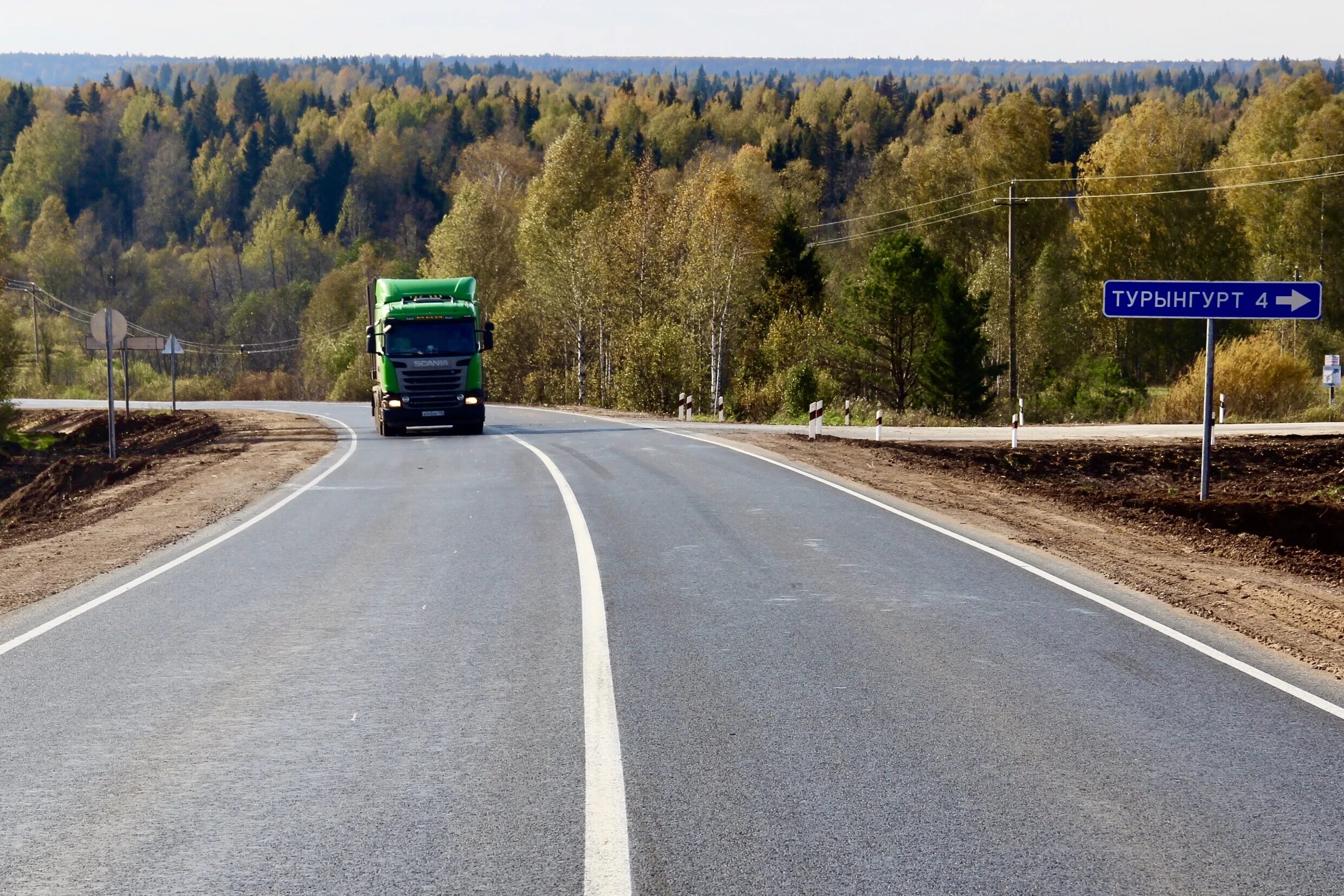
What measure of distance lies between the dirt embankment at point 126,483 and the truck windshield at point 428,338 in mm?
2910

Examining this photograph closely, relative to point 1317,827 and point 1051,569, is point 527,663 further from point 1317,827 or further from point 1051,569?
point 1051,569

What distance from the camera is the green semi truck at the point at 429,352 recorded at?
103 ft

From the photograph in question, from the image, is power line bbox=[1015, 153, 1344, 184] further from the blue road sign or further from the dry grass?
the blue road sign

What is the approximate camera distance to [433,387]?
31906 millimetres

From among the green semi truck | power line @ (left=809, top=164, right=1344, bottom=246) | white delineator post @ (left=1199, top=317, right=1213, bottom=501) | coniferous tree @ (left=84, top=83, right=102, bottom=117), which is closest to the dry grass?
the green semi truck

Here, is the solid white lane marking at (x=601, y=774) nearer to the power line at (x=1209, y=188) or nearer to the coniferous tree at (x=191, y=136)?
the power line at (x=1209, y=188)

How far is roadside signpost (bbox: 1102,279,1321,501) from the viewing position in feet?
56.5

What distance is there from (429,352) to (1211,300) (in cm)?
1916

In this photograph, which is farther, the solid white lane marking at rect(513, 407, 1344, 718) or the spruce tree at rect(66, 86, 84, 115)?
the spruce tree at rect(66, 86, 84, 115)

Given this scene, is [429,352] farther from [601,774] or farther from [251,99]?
[251,99]

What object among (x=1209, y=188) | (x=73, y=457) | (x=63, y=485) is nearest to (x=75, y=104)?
(x=1209, y=188)

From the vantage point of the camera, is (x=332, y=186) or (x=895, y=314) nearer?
(x=895, y=314)

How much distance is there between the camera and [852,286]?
54.0m

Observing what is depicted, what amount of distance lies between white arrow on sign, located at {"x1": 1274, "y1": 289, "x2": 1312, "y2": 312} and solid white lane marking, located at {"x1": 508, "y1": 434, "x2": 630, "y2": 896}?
11.6m
